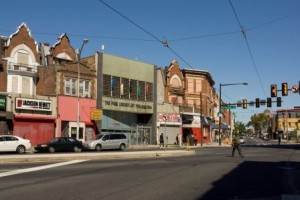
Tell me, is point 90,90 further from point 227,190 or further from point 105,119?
point 227,190

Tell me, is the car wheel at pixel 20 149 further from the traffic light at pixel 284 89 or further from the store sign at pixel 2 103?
the traffic light at pixel 284 89

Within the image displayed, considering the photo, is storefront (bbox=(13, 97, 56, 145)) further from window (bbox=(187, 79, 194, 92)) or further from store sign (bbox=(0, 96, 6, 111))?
window (bbox=(187, 79, 194, 92))

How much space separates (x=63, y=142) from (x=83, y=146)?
235cm

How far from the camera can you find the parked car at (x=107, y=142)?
38469mm

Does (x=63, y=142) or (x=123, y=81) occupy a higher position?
(x=123, y=81)

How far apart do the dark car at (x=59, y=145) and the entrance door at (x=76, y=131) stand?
8.49 metres

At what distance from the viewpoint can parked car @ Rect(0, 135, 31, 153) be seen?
108 feet

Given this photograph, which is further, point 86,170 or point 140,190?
point 86,170

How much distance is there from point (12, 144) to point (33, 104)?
9.76 metres

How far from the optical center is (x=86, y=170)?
18.0 meters

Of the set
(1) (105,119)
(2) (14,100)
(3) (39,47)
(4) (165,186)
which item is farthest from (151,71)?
(4) (165,186)

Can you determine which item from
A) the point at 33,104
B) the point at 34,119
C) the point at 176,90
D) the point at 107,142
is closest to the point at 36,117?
the point at 34,119

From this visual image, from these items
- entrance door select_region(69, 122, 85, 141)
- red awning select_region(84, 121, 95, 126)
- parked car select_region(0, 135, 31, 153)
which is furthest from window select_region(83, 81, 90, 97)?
parked car select_region(0, 135, 31, 153)

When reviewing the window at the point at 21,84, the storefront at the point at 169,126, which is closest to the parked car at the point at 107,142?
the window at the point at 21,84
